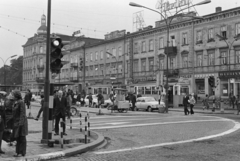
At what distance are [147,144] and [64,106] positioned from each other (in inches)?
165

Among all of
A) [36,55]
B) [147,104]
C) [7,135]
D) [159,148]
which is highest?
[36,55]

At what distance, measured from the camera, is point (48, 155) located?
8.47 meters

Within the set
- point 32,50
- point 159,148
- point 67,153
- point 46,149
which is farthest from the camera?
point 32,50

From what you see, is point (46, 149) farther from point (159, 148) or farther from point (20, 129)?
point (159, 148)

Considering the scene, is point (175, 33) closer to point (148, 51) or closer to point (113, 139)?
point (148, 51)

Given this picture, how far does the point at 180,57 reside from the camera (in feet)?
A: 160

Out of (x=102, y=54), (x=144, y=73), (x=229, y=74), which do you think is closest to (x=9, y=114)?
(x=229, y=74)

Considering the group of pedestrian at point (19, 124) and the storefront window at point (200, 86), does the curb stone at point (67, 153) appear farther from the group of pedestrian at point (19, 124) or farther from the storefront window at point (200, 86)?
the storefront window at point (200, 86)

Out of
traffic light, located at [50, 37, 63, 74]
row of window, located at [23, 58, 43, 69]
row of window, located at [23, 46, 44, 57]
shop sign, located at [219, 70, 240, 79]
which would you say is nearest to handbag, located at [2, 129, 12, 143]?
traffic light, located at [50, 37, 63, 74]

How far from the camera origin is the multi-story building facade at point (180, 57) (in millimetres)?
41406

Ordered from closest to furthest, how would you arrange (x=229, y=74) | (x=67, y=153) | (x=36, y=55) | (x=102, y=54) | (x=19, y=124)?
(x=19, y=124) → (x=67, y=153) → (x=229, y=74) → (x=102, y=54) → (x=36, y=55)

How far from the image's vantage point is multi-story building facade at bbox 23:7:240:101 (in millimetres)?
41406

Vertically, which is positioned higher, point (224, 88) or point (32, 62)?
point (32, 62)

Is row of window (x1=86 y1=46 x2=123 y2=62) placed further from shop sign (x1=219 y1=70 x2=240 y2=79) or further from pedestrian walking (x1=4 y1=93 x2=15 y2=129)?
pedestrian walking (x1=4 y1=93 x2=15 y2=129)
